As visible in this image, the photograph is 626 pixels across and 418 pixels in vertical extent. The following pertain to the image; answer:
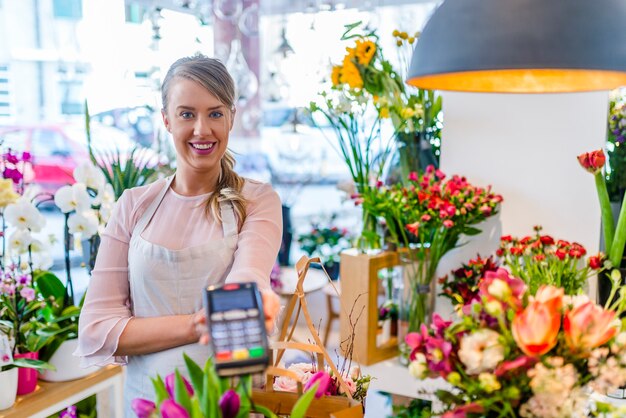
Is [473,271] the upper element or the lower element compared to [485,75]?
lower

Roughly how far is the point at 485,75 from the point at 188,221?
33.4 inches

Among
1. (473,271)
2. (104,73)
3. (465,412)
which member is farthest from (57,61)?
(465,412)

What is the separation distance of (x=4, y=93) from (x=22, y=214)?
1631mm

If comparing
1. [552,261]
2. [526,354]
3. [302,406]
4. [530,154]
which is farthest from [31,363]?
[530,154]

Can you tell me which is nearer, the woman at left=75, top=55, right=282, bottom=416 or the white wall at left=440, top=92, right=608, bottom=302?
the woman at left=75, top=55, right=282, bottom=416

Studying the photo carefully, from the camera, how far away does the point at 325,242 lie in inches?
176

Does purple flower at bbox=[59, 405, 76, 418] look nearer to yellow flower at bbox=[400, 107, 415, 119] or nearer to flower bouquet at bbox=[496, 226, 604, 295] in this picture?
flower bouquet at bbox=[496, 226, 604, 295]

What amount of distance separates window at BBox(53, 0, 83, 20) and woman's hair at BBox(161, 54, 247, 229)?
8.06 feet

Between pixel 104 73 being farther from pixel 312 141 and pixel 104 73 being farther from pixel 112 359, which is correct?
pixel 112 359

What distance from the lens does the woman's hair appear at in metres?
1.22

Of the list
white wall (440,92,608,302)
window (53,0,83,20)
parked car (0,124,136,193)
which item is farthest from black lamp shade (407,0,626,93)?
window (53,0,83,20)

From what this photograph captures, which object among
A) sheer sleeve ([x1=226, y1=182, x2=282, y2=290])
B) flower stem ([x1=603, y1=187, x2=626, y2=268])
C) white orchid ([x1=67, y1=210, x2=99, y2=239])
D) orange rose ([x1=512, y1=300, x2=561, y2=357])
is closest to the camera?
orange rose ([x1=512, y1=300, x2=561, y2=357])

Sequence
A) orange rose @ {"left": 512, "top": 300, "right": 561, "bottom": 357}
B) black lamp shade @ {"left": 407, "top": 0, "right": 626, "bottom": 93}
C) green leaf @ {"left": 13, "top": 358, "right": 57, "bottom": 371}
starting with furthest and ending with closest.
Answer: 1. green leaf @ {"left": 13, "top": 358, "right": 57, "bottom": 371}
2. black lamp shade @ {"left": 407, "top": 0, "right": 626, "bottom": 93}
3. orange rose @ {"left": 512, "top": 300, "right": 561, "bottom": 357}

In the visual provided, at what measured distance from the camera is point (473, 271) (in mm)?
2520
